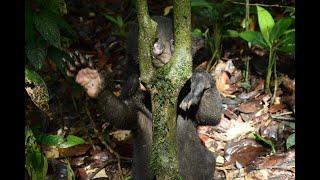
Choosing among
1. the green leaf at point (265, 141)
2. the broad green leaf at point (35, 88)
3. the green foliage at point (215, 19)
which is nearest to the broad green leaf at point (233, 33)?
the green foliage at point (215, 19)

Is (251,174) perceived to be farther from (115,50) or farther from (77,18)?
(77,18)

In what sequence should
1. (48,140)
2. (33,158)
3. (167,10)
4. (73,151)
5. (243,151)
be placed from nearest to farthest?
(33,158), (48,140), (243,151), (73,151), (167,10)

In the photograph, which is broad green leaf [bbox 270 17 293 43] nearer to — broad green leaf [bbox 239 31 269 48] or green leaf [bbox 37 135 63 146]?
broad green leaf [bbox 239 31 269 48]

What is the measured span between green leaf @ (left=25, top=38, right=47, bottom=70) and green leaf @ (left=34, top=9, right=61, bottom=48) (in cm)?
6

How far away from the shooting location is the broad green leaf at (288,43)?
4812 millimetres

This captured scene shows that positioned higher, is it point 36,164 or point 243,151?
point 36,164

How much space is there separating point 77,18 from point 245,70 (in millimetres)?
2395

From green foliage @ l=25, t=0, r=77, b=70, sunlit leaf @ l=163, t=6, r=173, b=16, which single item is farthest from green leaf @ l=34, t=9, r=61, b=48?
sunlit leaf @ l=163, t=6, r=173, b=16

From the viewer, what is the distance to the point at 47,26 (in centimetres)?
303

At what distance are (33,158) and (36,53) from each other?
1.85 ft

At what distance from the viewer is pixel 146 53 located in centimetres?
261

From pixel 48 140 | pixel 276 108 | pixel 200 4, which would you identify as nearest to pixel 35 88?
pixel 48 140

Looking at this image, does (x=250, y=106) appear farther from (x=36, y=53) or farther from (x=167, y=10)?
(x=36, y=53)
